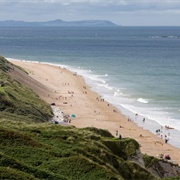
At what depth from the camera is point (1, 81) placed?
55906mm

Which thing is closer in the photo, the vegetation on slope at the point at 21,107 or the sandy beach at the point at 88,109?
the vegetation on slope at the point at 21,107

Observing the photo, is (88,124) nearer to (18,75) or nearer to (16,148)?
(18,75)

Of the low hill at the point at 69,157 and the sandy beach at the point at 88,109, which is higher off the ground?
the low hill at the point at 69,157

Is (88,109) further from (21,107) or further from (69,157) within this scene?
(69,157)

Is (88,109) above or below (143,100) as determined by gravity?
below

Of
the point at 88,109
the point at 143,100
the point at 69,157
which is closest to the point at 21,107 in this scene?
the point at 88,109

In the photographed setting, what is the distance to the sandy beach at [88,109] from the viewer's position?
4566 cm

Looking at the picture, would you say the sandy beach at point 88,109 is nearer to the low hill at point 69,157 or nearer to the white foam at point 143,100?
the white foam at point 143,100

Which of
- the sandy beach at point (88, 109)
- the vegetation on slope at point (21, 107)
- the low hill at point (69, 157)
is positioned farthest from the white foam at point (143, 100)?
the low hill at point (69, 157)

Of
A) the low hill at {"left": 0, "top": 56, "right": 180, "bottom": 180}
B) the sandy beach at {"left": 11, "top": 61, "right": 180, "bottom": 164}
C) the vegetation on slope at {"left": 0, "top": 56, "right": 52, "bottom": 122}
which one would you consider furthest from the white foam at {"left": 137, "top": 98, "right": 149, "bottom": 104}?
the low hill at {"left": 0, "top": 56, "right": 180, "bottom": 180}

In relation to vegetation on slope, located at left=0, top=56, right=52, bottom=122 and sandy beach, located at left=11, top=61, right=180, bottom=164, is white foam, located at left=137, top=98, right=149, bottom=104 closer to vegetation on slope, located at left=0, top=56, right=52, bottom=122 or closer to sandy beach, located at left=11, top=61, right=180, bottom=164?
sandy beach, located at left=11, top=61, right=180, bottom=164

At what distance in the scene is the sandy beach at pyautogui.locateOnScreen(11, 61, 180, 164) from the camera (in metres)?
45.7

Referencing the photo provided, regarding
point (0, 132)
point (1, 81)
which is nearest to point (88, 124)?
point (1, 81)

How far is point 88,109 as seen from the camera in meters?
61.2
